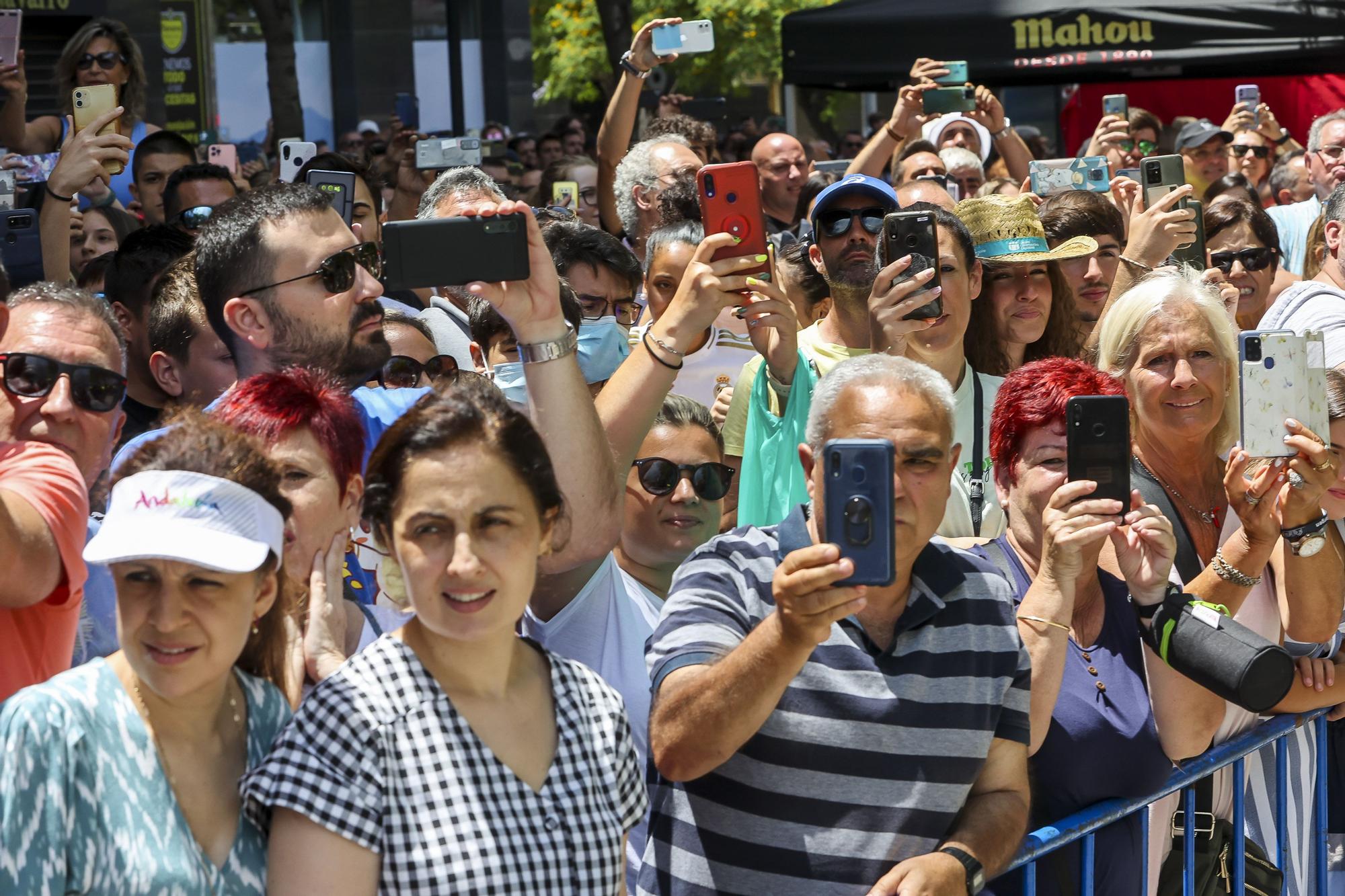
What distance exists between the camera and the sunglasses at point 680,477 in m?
3.81

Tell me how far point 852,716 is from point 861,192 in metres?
2.59

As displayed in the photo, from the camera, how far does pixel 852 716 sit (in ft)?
9.09

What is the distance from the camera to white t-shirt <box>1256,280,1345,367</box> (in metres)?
5.00

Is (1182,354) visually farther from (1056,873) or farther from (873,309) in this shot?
(1056,873)

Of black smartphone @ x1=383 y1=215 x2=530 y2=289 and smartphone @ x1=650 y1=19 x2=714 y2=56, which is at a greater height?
smartphone @ x1=650 y1=19 x2=714 y2=56

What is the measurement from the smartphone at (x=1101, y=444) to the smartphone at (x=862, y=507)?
0.68 meters

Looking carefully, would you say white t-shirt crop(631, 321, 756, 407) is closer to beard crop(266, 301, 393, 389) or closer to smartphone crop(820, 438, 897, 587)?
beard crop(266, 301, 393, 389)

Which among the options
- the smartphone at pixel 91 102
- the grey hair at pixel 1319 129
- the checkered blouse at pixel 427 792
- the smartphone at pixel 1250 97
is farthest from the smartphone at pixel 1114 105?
the checkered blouse at pixel 427 792

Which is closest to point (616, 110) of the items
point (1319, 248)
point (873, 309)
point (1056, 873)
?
point (1319, 248)

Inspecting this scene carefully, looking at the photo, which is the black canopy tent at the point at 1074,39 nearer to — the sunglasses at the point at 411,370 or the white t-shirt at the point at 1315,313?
the white t-shirt at the point at 1315,313

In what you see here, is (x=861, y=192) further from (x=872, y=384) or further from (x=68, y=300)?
(x=68, y=300)

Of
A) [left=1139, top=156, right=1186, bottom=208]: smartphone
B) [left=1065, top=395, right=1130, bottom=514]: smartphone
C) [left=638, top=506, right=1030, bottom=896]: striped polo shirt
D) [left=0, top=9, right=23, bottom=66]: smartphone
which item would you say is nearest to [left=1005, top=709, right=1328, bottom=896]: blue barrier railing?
[left=638, top=506, right=1030, bottom=896]: striped polo shirt

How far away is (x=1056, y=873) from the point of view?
3.26m

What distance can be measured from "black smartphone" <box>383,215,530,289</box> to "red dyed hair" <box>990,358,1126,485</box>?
1.10 meters
